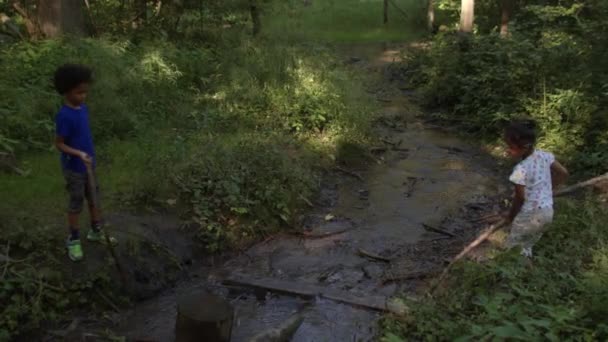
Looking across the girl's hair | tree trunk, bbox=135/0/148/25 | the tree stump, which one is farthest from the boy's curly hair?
tree trunk, bbox=135/0/148/25

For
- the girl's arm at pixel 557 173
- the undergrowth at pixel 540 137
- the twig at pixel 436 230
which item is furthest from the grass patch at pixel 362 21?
the girl's arm at pixel 557 173

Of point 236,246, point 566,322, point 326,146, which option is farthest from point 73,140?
point 326,146

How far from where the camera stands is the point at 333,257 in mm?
7031

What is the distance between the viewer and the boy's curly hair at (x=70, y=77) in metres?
5.05

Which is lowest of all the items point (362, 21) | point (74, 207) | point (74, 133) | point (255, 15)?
point (362, 21)

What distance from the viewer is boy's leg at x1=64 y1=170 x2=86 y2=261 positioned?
545 cm

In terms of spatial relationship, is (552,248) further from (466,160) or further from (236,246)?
(466,160)

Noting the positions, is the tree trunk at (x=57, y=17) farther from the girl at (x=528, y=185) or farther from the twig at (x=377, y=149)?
the girl at (x=528, y=185)

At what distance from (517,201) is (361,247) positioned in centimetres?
248

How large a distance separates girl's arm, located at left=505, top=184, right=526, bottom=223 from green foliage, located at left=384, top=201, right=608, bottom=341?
1.51 feet

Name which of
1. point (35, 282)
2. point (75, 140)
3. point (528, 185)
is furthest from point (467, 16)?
point (35, 282)

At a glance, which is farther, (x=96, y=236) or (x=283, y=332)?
(x=96, y=236)

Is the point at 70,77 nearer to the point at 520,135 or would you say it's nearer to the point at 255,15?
the point at 520,135

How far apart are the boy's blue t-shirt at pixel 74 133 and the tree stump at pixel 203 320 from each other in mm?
1727
